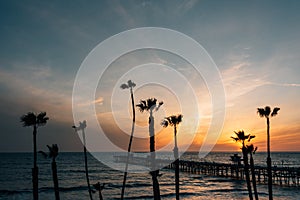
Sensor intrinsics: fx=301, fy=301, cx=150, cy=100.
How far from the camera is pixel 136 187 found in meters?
78.6

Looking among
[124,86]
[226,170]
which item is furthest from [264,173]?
[124,86]

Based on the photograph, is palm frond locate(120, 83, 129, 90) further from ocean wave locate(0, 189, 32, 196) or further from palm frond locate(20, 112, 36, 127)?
ocean wave locate(0, 189, 32, 196)

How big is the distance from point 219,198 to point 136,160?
101 metres

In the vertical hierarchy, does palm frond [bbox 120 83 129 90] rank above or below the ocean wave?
above

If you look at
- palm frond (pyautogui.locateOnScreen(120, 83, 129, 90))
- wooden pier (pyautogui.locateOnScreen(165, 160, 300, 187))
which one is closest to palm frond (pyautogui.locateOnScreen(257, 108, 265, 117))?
palm frond (pyautogui.locateOnScreen(120, 83, 129, 90))

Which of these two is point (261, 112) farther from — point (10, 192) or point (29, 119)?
point (10, 192)

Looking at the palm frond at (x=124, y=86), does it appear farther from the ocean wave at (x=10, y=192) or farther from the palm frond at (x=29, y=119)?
the ocean wave at (x=10, y=192)

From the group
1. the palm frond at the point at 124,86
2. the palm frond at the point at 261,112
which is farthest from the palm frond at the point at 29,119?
the palm frond at the point at 261,112

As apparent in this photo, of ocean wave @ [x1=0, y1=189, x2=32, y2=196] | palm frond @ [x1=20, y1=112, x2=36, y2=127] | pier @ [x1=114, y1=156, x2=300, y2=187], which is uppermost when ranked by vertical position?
palm frond @ [x1=20, y1=112, x2=36, y2=127]

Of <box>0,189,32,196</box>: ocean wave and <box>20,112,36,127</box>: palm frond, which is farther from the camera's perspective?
<box>0,189,32,196</box>: ocean wave

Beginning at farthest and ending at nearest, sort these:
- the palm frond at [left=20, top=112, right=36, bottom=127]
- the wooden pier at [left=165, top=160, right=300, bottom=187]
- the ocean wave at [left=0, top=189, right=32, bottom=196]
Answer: the wooden pier at [left=165, top=160, right=300, bottom=187] < the ocean wave at [left=0, top=189, right=32, bottom=196] < the palm frond at [left=20, top=112, right=36, bottom=127]

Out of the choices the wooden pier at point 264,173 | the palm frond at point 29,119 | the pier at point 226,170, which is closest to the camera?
the palm frond at point 29,119

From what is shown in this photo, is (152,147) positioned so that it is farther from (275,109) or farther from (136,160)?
(136,160)

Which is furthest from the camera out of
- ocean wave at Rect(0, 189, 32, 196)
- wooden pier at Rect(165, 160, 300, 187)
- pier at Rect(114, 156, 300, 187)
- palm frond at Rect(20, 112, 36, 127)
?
pier at Rect(114, 156, 300, 187)
